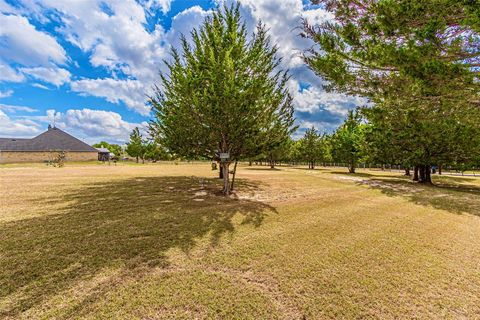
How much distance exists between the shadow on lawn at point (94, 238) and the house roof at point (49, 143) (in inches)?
2323

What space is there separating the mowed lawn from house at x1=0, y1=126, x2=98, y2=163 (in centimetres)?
5622

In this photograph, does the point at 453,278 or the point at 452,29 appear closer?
the point at 453,278

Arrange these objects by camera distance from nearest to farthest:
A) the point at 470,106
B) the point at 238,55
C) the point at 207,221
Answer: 1. the point at 470,106
2. the point at 207,221
3. the point at 238,55

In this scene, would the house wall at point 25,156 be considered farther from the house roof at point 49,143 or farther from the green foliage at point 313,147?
the green foliage at point 313,147

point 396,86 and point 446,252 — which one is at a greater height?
point 396,86

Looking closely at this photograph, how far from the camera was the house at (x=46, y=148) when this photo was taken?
4994cm

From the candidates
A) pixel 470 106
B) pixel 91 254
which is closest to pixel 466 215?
pixel 470 106

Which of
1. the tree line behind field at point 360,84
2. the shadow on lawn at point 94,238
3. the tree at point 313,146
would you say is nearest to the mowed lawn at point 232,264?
the shadow on lawn at point 94,238

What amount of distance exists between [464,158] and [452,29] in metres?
20.5

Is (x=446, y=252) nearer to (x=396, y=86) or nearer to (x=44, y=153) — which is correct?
(x=396, y=86)

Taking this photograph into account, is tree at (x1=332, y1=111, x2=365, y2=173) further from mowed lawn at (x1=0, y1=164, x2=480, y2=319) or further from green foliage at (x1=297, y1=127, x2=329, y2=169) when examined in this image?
mowed lawn at (x1=0, y1=164, x2=480, y2=319)

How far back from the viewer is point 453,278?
426 cm

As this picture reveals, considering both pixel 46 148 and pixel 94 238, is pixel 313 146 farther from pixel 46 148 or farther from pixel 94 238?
pixel 46 148

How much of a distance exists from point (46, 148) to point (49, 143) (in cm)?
268
